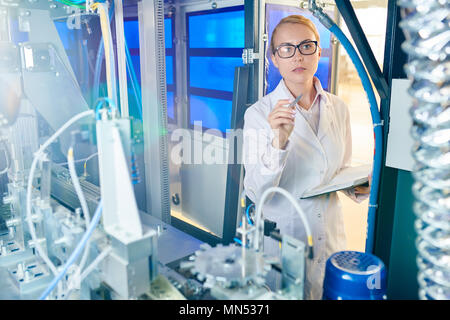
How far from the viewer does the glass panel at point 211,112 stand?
266cm

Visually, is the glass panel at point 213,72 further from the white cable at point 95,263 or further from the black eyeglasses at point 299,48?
the white cable at point 95,263

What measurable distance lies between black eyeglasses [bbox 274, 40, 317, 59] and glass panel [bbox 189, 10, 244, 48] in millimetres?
1028

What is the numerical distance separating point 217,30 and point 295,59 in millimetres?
1248

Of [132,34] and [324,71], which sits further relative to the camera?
A: [132,34]

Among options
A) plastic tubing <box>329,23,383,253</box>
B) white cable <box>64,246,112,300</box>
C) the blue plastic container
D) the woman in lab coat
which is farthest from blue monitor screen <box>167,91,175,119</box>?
the blue plastic container

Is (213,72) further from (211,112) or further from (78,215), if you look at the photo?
(78,215)

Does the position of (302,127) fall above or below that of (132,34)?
below

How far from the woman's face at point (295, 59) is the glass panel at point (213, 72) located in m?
0.97

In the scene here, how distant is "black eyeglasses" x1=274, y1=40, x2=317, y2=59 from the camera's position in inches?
59.1

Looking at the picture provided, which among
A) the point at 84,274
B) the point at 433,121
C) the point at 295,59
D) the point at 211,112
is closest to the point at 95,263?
the point at 84,274

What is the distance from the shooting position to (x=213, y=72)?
269 cm

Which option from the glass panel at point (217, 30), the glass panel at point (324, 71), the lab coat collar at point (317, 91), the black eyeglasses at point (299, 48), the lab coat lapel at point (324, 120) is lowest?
the lab coat lapel at point (324, 120)

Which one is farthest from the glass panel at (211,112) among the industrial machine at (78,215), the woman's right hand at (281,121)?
the woman's right hand at (281,121)
